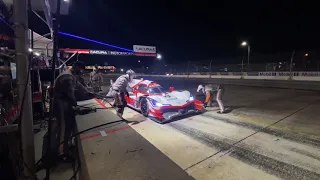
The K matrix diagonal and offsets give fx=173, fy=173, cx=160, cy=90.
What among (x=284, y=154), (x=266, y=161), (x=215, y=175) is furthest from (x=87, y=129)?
(x=284, y=154)

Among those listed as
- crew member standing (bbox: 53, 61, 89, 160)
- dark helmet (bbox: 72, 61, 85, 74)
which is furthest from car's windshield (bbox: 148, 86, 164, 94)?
crew member standing (bbox: 53, 61, 89, 160)

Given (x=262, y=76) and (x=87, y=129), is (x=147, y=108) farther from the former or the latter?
(x=262, y=76)

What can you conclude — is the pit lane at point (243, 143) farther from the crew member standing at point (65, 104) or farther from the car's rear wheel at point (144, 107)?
the crew member standing at point (65, 104)

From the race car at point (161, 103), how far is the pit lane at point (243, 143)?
0.99 ft

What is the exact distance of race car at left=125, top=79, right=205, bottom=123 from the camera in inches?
235

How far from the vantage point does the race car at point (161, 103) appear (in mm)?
5965

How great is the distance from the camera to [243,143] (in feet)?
13.4

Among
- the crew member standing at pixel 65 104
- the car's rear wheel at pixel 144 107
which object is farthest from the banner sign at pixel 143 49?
the crew member standing at pixel 65 104

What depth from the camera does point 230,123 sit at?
5.59 meters

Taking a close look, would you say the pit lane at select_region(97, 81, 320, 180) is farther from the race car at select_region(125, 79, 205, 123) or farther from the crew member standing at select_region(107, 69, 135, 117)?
the crew member standing at select_region(107, 69, 135, 117)

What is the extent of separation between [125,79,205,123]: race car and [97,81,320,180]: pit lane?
0.99 feet

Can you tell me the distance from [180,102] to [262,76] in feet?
60.2

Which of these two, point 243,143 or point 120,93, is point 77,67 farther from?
point 243,143

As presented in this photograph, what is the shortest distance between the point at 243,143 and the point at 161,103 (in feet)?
9.36
